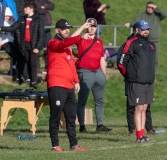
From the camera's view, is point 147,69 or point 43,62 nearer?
point 147,69

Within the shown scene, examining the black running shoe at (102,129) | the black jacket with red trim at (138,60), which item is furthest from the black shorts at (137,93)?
the black running shoe at (102,129)

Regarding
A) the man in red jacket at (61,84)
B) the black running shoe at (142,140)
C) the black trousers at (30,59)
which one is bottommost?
the black running shoe at (142,140)

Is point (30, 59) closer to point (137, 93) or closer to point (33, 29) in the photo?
point (33, 29)

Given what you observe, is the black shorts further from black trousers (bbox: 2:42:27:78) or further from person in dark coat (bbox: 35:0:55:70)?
person in dark coat (bbox: 35:0:55:70)

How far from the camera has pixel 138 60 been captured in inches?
503

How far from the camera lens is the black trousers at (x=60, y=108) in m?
11.6

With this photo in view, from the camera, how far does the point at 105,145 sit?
12.6 metres

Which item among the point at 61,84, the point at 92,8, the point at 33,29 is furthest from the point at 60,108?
the point at 92,8

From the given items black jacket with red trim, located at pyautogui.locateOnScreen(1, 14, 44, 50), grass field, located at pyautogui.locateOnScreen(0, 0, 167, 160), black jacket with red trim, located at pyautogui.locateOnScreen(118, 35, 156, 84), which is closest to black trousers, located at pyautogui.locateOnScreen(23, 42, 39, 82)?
black jacket with red trim, located at pyautogui.locateOnScreen(1, 14, 44, 50)

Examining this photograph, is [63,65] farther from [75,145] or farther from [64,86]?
[75,145]

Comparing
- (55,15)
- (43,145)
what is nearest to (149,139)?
(43,145)

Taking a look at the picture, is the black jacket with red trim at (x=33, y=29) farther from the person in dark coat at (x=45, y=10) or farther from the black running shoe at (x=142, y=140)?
the black running shoe at (x=142, y=140)

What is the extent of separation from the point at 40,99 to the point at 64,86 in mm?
3254

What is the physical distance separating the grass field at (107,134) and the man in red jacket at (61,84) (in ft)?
1.21
